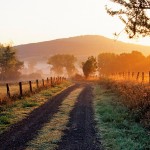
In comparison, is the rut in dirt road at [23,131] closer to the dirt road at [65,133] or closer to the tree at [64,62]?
the dirt road at [65,133]

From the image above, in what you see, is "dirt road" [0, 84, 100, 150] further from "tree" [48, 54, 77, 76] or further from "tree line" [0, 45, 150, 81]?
"tree" [48, 54, 77, 76]

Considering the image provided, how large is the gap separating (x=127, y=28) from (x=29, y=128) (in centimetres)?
1207

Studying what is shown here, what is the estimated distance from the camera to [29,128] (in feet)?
51.7

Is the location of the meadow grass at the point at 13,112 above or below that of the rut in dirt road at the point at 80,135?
above

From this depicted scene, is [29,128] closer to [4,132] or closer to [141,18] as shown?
[4,132]

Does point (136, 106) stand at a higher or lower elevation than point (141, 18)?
lower

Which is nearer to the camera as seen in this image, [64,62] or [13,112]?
[13,112]

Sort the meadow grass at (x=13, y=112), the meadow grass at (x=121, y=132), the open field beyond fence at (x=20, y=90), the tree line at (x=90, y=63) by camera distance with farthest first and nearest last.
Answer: the tree line at (x=90, y=63) < the open field beyond fence at (x=20, y=90) < the meadow grass at (x=13, y=112) < the meadow grass at (x=121, y=132)

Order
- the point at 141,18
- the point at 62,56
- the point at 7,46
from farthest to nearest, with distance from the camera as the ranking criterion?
1. the point at 62,56
2. the point at 7,46
3. the point at 141,18

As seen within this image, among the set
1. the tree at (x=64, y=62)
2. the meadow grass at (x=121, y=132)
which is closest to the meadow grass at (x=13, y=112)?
the meadow grass at (x=121, y=132)

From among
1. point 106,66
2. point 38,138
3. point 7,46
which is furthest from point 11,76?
point 38,138

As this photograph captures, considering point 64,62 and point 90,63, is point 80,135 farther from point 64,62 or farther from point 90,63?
point 64,62

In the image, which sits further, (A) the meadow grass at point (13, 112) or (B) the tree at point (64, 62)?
(B) the tree at point (64, 62)

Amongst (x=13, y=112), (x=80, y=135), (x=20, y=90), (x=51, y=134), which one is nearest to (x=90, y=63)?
(x=20, y=90)
